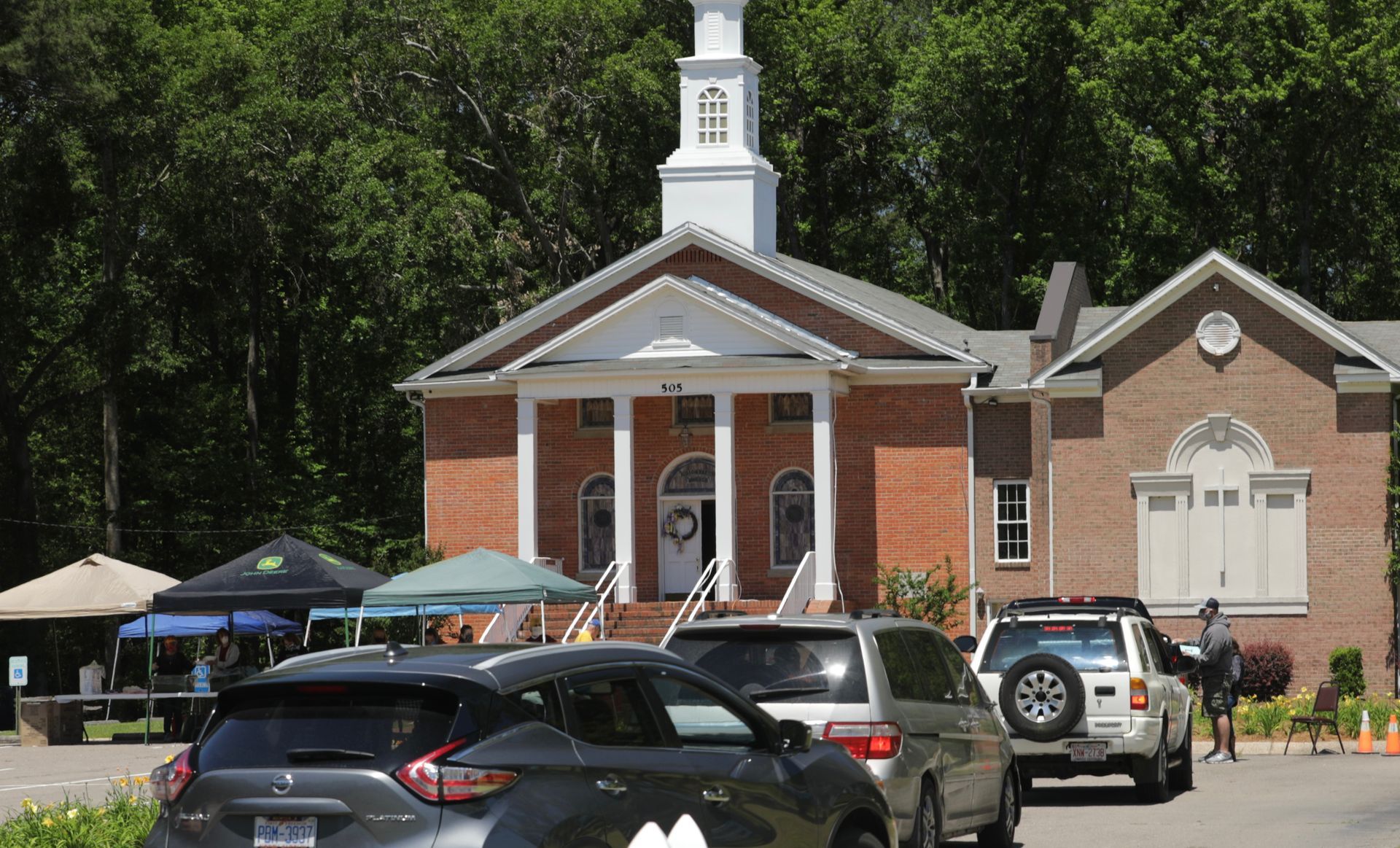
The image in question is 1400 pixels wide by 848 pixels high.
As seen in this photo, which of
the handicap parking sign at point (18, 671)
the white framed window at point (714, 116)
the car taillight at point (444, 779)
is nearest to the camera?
the car taillight at point (444, 779)

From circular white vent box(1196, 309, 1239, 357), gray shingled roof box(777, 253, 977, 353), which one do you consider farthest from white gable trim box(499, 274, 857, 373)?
circular white vent box(1196, 309, 1239, 357)

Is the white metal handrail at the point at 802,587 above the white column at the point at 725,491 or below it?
below

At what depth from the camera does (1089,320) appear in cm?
3934

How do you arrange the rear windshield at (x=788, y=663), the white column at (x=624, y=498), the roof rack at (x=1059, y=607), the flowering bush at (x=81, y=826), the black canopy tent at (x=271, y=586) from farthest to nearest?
the white column at (x=624, y=498), the black canopy tent at (x=271, y=586), the roof rack at (x=1059, y=607), the flowering bush at (x=81, y=826), the rear windshield at (x=788, y=663)

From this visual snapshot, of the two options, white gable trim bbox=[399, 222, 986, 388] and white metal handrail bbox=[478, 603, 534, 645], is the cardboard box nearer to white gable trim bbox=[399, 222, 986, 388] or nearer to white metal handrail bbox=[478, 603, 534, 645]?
white metal handrail bbox=[478, 603, 534, 645]

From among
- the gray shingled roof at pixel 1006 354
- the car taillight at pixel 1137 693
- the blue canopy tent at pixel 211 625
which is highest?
the gray shingled roof at pixel 1006 354

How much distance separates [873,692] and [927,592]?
893 inches

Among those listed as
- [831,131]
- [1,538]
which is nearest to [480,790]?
[1,538]

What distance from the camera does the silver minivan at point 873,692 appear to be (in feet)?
38.0

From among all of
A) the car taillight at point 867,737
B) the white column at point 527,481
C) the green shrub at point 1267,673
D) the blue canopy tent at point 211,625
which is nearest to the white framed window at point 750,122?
the white column at point 527,481

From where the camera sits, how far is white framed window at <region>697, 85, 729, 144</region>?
3981 cm

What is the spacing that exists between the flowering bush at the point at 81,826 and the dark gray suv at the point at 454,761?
5.36 meters

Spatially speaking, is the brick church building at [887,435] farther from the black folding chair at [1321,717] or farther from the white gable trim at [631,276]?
the black folding chair at [1321,717]

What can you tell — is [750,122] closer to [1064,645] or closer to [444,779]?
[1064,645]
